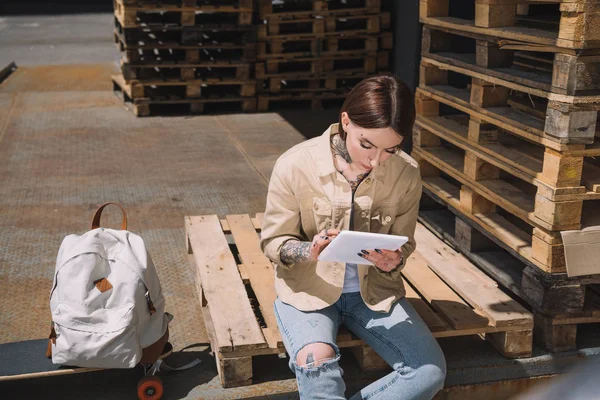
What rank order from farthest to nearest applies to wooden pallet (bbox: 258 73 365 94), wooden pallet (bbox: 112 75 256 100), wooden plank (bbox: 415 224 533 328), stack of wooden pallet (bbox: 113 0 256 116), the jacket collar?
wooden pallet (bbox: 258 73 365 94) < wooden pallet (bbox: 112 75 256 100) < stack of wooden pallet (bbox: 113 0 256 116) < wooden plank (bbox: 415 224 533 328) < the jacket collar

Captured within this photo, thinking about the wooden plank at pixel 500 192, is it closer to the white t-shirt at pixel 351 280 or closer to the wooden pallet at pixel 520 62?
the wooden pallet at pixel 520 62

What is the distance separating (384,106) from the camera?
3172 mm

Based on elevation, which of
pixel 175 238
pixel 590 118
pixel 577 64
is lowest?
pixel 175 238

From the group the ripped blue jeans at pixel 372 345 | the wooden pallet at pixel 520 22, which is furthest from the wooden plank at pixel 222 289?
the wooden pallet at pixel 520 22

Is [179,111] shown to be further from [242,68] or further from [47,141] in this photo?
[47,141]

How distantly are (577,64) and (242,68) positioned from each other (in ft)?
22.5

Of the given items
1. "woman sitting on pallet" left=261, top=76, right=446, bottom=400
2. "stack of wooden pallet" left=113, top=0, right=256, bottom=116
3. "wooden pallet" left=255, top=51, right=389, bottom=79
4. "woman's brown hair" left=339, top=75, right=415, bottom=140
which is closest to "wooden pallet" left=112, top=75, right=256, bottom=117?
"stack of wooden pallet" left=113, top=0, right=256, bottom=116

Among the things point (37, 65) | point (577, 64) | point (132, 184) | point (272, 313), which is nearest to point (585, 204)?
point (577, 64)

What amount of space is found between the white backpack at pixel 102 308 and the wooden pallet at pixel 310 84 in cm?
688

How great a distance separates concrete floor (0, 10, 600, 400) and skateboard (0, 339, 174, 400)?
0.12 metres

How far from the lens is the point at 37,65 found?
44.7 ft

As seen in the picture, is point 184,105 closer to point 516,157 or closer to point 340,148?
point 516,157

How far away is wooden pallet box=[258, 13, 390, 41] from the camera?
32.7 feet

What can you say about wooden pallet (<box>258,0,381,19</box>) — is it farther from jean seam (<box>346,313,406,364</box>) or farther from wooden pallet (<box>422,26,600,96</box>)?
jean seam (<box>346,313,406,364</box>)
